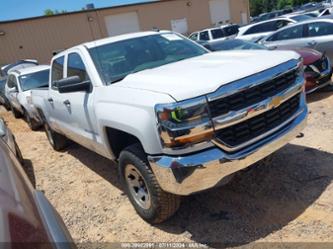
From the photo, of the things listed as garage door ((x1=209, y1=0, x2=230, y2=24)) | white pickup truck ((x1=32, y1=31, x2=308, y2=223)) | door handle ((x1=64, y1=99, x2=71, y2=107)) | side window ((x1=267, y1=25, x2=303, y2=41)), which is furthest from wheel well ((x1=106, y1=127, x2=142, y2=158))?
garage door ((x1=209, y1=0, x2=230, y2=24))

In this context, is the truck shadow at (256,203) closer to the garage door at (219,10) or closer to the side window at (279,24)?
the side window at (279,24)

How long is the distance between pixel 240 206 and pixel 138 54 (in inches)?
86.0

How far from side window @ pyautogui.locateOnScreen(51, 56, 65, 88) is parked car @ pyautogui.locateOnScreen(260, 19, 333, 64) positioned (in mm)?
6253

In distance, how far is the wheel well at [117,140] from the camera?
3916 millimetres

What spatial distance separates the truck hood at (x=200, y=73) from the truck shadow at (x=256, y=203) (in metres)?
1.04

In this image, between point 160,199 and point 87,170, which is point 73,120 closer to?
point 87,170

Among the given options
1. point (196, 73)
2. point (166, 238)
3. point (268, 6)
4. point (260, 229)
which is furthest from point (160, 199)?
point (268, 6)

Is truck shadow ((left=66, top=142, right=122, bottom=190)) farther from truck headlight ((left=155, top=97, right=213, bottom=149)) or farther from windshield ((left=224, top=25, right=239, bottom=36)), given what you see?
windshield ((left=224, top=25, right=239, bottom=36))

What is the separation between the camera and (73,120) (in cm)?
489

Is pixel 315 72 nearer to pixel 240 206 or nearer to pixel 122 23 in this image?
pixel 240 206

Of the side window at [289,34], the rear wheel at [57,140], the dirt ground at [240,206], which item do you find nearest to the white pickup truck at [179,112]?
the dirt ground at [240,206]

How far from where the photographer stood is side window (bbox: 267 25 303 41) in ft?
31.3

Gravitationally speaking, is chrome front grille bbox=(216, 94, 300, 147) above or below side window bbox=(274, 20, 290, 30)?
above

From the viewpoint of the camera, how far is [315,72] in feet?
23.4
